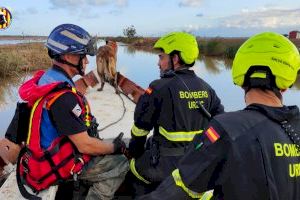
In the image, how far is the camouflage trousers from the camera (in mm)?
3297

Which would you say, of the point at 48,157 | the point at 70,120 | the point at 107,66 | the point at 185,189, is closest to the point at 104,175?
the point at 48,157

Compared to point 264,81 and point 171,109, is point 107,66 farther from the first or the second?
point 264,81

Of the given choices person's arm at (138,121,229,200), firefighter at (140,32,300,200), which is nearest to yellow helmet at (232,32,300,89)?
firefighter at (140,32,300,200)

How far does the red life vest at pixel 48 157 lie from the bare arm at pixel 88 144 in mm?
64

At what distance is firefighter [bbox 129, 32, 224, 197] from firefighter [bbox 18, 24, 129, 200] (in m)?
0.32

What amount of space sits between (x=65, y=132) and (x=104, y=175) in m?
0.70

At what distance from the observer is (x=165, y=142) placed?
331 cm

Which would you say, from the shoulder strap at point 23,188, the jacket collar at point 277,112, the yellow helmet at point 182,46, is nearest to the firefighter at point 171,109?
the yellow helmet at point 182,46

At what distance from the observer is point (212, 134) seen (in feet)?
4.87

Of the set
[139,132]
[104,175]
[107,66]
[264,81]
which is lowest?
[107,66]

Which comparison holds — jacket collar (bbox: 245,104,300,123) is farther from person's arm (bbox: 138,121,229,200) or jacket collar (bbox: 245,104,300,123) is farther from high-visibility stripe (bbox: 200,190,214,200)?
high-visibility stripe (bbox: 200,190,214,200)

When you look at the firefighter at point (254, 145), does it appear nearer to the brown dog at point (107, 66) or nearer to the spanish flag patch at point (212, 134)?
the spanish flag patch at point (212, 134)

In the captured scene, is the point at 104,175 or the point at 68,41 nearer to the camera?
the point at 68,41

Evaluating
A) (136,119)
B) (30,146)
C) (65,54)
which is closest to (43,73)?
(65,54)
